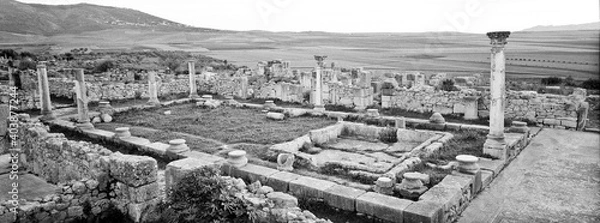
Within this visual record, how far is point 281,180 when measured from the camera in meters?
8.46

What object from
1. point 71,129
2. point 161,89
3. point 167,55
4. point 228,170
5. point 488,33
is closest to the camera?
point 228,170

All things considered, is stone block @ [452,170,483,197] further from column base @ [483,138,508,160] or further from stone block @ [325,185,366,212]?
stone block @ [325,185,366,212]

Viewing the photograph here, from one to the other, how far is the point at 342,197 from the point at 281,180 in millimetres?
1515

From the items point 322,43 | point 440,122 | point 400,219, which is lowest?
point 400,219

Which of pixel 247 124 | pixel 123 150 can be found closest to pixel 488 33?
pixel 247 124

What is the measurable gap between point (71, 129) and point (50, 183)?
5058 mm

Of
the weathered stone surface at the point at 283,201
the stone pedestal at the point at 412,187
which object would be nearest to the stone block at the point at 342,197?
the stone pedestal at the point at 412,187

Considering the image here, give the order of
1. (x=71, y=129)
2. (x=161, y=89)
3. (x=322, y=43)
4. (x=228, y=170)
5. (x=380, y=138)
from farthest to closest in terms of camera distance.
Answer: (x=322, y=43)
(x=161, y=89)
(x=71, y=129)
(x=380, y=138)
(x=228, y=170)

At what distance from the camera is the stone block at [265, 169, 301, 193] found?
8.36 meters

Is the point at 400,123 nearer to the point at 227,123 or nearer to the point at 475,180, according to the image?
the point at 475,180

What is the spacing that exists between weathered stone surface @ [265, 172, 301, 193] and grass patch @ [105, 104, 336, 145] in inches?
131

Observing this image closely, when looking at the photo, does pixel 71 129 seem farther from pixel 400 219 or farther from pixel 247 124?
pixel 400 219

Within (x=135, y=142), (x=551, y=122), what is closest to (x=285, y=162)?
(x=135, y=142)

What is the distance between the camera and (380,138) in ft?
42.3
